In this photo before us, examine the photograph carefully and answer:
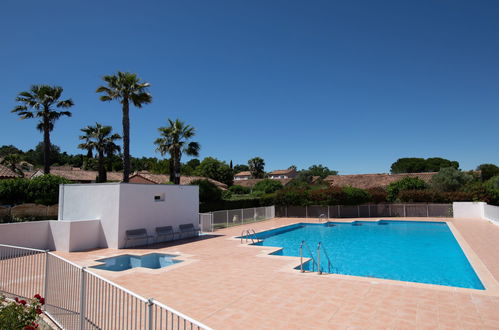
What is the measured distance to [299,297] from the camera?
21.4 feet

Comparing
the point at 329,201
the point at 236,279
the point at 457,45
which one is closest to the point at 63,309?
the point at 236,279

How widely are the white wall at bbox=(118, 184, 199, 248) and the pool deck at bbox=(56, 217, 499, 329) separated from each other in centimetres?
293

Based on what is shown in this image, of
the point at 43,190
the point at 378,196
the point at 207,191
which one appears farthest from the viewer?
the point at 378,196

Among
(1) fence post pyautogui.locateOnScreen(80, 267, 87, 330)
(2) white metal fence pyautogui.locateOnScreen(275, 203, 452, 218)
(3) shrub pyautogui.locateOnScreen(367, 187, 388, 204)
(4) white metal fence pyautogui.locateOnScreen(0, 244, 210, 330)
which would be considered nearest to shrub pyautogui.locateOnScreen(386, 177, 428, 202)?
(3) shrub pyautogui.locateOnScreen(367, 187, 388, 204)

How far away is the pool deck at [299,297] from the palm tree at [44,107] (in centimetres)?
1748

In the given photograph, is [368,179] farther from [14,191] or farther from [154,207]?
[14,191]

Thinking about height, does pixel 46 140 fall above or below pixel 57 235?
above

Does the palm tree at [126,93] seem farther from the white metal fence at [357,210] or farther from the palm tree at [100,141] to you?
the white metal fence at [357,210]

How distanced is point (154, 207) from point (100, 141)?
51.1ft

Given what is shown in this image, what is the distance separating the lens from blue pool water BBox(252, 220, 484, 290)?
10352 mm

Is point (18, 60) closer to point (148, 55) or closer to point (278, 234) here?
point (148, 55)

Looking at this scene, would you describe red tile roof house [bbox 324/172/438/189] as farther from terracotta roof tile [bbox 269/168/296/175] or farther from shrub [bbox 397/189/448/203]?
terracotta roof tile [bbox 269/168/296/175]

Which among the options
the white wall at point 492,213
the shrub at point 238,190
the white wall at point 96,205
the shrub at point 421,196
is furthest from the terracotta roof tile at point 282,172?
the white wall at point 96,205

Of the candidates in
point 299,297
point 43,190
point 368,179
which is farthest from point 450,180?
point 43,190
